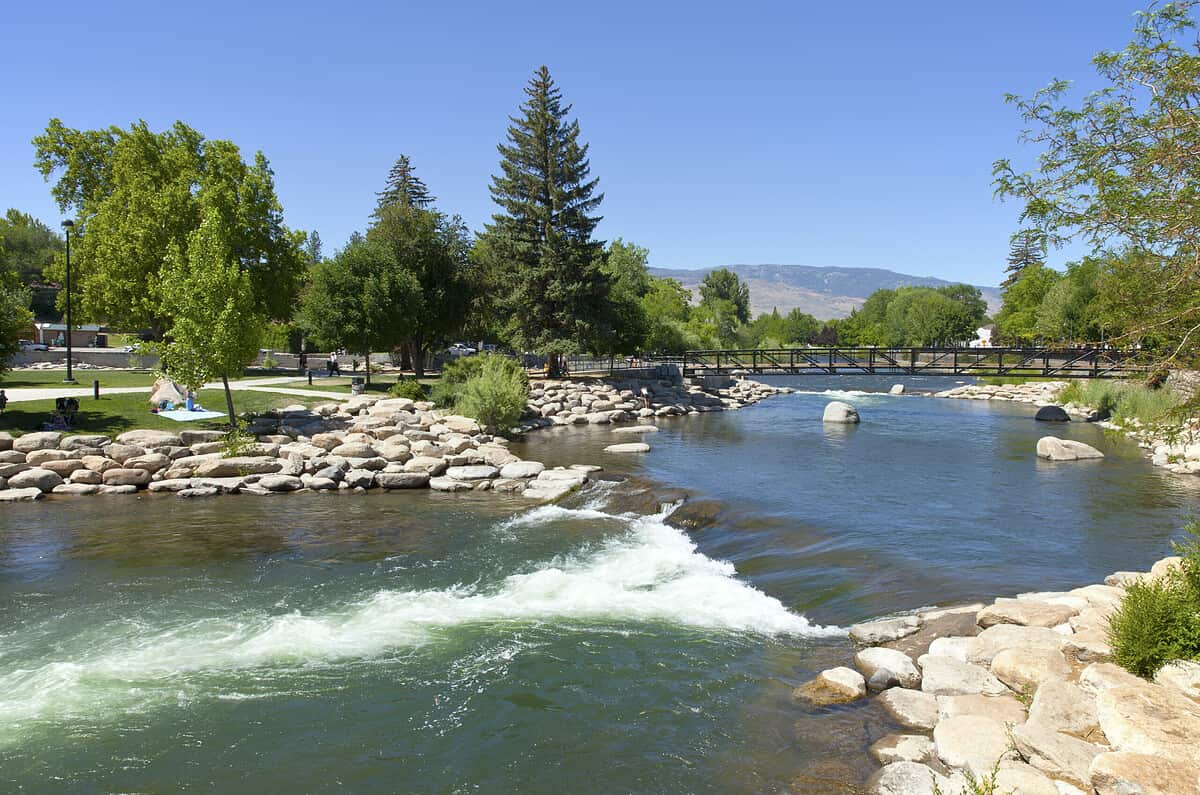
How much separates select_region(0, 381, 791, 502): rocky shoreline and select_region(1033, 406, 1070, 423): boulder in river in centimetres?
2658

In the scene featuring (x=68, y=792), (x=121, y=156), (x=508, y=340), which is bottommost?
(x=68, y=792)

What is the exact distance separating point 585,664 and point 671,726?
187 centimetres

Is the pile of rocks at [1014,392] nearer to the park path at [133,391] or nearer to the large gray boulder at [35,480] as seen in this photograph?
the park path at [133,391]

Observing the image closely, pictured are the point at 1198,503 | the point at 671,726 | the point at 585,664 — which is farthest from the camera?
the point at 1198,503

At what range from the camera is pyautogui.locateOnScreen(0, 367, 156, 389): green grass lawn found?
3219 cm

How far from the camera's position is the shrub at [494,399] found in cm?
3081

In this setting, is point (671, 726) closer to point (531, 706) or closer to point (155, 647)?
point (531, 706)

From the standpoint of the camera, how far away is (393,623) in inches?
450

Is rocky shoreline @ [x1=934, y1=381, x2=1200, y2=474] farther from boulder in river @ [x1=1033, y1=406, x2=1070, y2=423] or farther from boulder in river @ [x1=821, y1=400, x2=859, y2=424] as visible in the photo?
boulder in river @ [x1=821, y1=400, x2=859, y2=424]

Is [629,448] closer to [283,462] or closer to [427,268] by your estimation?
[283,462]

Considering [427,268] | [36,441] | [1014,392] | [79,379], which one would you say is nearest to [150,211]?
[79,379]

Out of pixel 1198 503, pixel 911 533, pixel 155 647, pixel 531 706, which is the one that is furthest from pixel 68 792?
pixel 1198 503

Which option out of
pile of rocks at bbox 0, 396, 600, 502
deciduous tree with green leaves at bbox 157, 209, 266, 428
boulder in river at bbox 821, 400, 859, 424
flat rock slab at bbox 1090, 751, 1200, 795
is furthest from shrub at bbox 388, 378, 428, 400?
flat rock slab at bbox 1090, 751, 1200, 795

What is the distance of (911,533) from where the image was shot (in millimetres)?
16203
